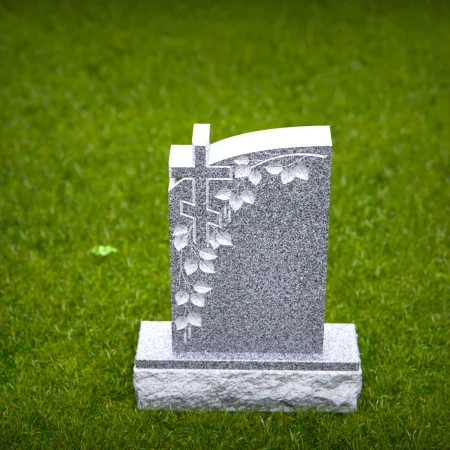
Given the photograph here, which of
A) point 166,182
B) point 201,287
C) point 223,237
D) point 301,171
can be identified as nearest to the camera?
point 301,171

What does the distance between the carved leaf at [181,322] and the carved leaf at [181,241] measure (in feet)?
1.48

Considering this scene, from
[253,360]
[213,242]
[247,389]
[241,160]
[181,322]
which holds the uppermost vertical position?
[241,160]

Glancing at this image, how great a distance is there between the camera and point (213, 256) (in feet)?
13.5

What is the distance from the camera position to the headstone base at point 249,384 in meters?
4.26

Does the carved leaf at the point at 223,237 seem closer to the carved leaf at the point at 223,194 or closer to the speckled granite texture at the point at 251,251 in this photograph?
the speckled granite texture at the point at 251,251

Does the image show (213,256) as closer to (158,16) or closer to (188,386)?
(188,386)

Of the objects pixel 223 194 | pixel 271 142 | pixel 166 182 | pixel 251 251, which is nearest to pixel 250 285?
pixel 251 251

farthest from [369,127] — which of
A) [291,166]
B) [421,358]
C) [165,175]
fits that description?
[291,166]

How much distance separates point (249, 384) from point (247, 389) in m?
0.03

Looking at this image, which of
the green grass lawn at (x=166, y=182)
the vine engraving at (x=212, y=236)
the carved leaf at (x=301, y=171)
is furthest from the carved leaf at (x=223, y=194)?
the green grass lawn at (x=166, y=182)

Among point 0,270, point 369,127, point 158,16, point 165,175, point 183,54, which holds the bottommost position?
point 0,270

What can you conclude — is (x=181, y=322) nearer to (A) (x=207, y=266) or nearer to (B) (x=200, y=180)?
(A) (x=207, y=266)

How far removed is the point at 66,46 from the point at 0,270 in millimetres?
5249

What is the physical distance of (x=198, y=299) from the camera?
421 centimetres
